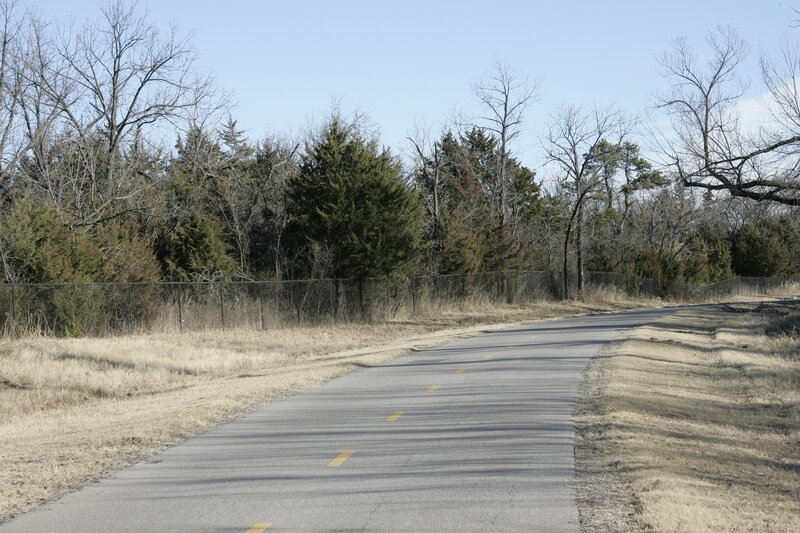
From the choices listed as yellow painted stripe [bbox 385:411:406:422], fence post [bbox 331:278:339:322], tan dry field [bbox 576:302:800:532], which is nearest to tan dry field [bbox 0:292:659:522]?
fence post [bbox 331:278:339:322]

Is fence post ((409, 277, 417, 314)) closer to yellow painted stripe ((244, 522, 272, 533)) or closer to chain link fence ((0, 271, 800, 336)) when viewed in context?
chain link fence ((0, 271, 800, 336))

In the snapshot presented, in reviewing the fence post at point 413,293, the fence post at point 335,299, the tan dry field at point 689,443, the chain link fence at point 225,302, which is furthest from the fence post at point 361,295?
the tan dry field at point 689,443

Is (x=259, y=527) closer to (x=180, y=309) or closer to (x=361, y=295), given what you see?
(x=180, y=309)

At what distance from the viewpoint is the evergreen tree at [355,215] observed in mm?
38750

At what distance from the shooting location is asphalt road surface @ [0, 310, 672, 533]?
728 cm

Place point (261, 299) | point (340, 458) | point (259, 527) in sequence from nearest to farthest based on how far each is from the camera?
1. point (259, 527)
2. point (340, 458)
3. point (261, 299)

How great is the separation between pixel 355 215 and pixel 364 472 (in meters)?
30.2

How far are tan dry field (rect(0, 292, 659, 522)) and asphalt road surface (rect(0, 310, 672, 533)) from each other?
0.64 m

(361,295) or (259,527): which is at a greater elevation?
(361,295)

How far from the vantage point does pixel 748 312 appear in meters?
41.0

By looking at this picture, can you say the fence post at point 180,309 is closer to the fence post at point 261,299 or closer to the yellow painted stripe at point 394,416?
the fence post at point 261,299

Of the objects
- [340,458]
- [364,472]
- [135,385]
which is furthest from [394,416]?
[135,385]

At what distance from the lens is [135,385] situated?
20.0 m

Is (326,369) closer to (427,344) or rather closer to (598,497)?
(427,344)
